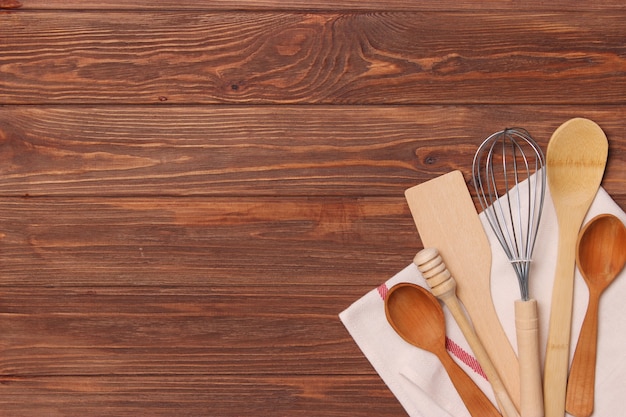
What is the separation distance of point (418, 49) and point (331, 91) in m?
0.09

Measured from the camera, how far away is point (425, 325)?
63 cm

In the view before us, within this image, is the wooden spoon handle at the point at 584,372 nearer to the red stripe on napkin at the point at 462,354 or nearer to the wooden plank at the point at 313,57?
the red stripe on napkin at the point at 462,354

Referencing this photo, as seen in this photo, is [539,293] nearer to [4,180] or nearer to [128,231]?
[128,231]

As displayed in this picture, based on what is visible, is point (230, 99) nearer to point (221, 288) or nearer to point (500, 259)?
point (221, 288)

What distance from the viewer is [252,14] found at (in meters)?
A: 0.66

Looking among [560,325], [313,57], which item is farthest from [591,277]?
[313,57]

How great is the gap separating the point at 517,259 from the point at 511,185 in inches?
2.9

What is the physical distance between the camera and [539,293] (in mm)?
632

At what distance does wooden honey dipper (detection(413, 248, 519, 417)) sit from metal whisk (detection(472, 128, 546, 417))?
0.18ft

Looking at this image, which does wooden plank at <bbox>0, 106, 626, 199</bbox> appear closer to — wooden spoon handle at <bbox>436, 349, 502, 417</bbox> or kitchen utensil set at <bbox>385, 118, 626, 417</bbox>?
kitchen utensil set at <bbox>385, 118, 626, 417</bbox>

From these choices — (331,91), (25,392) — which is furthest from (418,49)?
(25,392)

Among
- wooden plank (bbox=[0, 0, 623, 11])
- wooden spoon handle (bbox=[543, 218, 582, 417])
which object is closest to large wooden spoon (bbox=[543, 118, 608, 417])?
wooden spoon handle (bbox=[543, 218, 582, 417])

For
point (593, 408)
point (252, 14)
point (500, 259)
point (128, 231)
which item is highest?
point (252, 14)

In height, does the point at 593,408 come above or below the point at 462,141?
below
